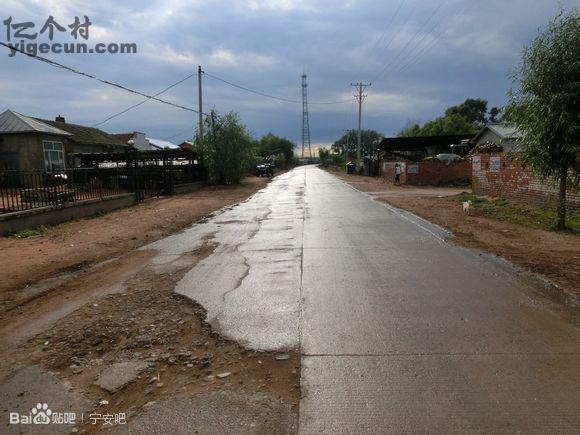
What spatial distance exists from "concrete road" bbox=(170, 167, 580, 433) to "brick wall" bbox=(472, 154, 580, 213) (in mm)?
8248

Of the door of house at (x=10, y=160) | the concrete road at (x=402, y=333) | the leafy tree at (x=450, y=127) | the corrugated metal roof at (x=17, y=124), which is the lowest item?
the concrete road at (x=402, y=333)

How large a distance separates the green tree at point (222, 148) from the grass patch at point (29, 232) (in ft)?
77.0

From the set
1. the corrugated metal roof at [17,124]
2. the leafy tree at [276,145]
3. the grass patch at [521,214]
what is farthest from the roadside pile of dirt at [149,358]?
the leafy tree at [276,145]

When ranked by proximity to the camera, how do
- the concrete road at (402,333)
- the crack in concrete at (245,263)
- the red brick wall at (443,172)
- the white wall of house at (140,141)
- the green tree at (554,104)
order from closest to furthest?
the concrete road at (402,333), the crack in concrete at (245,263), the green tree at (554,104), the red brick wall at (443,172), the white wall of house at (140,141)

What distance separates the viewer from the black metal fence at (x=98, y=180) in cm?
1385

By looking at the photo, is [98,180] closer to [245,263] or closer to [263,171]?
[245,263]

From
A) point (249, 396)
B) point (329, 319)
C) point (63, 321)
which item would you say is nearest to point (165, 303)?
point (63, 321)

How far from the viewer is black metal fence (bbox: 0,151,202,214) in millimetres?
13852

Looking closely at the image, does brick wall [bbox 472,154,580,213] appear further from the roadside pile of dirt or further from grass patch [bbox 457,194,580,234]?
the roadside pile of dirt

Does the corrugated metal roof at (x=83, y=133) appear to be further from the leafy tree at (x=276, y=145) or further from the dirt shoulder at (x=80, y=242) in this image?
the leafy tree at (x=276, y=145)

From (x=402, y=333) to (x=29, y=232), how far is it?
36.7 ft

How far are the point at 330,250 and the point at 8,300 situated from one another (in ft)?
18.4


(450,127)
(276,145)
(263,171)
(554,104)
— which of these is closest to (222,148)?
(263,171)

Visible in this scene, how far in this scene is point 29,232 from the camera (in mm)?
12219
